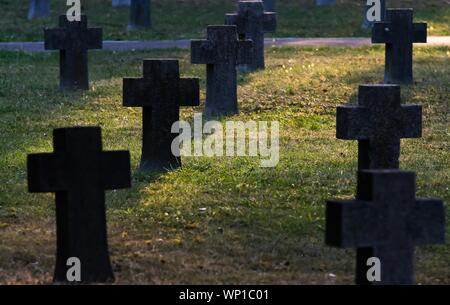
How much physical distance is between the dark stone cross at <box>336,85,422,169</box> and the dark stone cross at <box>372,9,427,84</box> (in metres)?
10.1

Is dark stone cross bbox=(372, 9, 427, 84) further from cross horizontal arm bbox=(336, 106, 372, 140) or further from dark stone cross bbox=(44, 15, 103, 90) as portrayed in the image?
cross horizontal arm bbox=(336, 106, 372, 140)

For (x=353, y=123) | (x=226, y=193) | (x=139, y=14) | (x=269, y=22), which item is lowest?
(x=226, y=193)

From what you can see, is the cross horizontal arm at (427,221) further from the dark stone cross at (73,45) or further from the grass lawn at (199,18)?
the grass lawn at (199,18)

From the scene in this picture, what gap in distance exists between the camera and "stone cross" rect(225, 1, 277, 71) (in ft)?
71.7

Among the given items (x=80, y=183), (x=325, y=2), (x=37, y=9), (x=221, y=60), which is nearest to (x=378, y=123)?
(x=80, y=183)

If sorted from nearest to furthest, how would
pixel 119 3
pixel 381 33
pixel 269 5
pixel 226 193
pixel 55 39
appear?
pixel 226 193 → pixel 55 39 → pixel 381 33 → pixel 269 5 → pixel 119 3

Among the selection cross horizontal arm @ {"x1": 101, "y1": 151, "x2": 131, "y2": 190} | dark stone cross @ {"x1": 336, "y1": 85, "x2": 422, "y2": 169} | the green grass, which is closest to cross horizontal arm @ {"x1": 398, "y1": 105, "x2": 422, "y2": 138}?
dark stone cross @ {"x1": 336, "y1": 85, "x2": 422, "y2": 169}

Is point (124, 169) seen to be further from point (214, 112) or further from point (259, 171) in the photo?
point (214, 112)

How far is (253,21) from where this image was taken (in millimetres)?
22469

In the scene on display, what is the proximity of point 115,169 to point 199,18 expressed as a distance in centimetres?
2972

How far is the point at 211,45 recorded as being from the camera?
1733 cm

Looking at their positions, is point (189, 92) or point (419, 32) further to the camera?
point (419, 32)

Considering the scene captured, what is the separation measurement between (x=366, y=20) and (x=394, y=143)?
82.2ft

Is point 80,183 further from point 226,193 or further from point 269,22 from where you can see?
point 269,22
